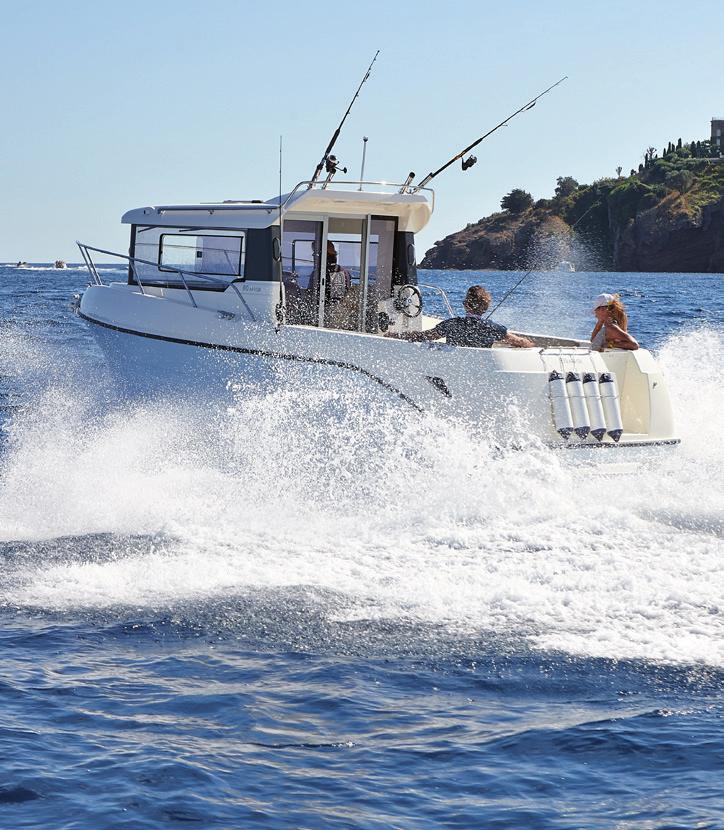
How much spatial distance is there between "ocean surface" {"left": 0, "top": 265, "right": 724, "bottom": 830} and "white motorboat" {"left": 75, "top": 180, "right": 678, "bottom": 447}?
291mm

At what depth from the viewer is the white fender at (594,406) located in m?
9.71

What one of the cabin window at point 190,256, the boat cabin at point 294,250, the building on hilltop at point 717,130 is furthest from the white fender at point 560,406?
the building on hilltop at point 717,130

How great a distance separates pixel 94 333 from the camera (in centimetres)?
1155

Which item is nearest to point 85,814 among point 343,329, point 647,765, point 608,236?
point 647,765

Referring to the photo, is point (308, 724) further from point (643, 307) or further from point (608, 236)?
point (608, 236)

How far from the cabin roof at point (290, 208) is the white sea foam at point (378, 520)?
5.67 feet

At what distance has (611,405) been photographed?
9844 millimetres

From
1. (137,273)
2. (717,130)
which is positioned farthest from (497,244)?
(137,273)

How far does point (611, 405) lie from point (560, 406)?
0.51 m

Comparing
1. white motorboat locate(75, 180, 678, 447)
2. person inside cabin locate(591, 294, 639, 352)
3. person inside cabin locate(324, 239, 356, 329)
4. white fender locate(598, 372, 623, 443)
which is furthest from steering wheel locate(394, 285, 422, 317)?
white fender locate(598, 372, 623, 443)

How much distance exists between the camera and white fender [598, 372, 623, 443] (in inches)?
385

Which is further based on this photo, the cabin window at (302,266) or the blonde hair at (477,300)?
the cabin window at (302,266)

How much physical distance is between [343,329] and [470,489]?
2.40m

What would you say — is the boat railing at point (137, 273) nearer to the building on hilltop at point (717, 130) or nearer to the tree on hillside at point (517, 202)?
the tree on hillside at point (517, 202)
